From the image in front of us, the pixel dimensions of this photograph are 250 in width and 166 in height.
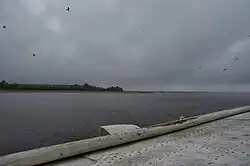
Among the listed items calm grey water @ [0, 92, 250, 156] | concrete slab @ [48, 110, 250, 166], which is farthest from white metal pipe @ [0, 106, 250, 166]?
calm grey water @ [0, 92, 250, 156]

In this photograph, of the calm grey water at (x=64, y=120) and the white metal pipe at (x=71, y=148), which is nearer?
the white metal pipe at (x=71, y=148)

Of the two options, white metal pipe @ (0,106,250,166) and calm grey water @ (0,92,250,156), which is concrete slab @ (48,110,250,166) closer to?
white metal pipe @ (0,106,250,166)

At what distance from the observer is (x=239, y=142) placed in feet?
18.4

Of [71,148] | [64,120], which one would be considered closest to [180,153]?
[71,148]

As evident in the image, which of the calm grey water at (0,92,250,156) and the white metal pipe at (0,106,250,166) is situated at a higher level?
the white metal pipe at (0,106,250,166)

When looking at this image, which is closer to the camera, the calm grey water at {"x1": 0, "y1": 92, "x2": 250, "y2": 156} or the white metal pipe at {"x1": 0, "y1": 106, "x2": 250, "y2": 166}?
the white metal pipe at {"x1": 0, "y1": 106, "x2": 250, "y2": 166}

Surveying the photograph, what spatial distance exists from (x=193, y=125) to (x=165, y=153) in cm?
399

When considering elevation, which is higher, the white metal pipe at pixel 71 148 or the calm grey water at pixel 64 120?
the white metal pipe at pixel 71 148

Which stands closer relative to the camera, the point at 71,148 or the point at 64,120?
the point at 71,148

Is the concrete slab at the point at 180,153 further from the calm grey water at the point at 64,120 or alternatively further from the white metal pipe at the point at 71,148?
the calm grey water at the point at 64,120

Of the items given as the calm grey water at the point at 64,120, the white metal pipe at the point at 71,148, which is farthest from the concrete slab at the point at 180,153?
the calm grey water at the point at 64,120

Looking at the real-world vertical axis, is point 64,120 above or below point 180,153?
below

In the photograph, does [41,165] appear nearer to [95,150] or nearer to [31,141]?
[95,150]

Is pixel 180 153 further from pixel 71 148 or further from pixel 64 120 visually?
pixel 64 120
